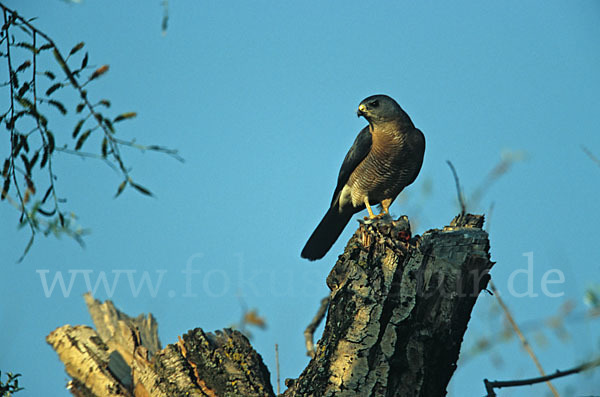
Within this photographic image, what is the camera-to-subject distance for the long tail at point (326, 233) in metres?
6.85

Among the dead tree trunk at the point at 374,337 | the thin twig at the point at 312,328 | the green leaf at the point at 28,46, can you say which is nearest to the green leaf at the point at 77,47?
the green leaf at the point at 28,46

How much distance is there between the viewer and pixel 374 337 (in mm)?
3199

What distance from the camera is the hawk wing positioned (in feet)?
21.9

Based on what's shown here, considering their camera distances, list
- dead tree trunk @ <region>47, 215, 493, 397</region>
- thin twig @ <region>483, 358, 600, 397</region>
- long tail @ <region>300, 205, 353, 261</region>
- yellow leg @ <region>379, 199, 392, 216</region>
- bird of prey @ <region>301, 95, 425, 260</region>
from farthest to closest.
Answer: yellow leg @ <region>379, 199, 392, 216</region>
long tail @ <region>300, 205, 353, 261</region>
bird of prey @ <region>301, 95, 425, 260</region>
dead tree trunk @ <region>47, 215, 493, 397</region>
thin twig @ <region>483, 358, 600, 397</region>

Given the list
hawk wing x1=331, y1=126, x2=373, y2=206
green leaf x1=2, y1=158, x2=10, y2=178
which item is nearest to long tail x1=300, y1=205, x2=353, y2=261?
hawk wing x1=331, y1=126, x2=373, y2=206

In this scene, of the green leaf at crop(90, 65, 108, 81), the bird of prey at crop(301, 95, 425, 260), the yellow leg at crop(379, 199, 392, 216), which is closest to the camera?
the green leaf at crop(90, 65, 108, 81)

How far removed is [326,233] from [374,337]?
12.5 ft

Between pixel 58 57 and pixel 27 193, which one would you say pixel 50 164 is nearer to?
pixel 27 193

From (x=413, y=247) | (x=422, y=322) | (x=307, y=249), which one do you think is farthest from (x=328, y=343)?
(x=307, y=249)

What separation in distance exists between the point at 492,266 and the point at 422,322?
60 cm

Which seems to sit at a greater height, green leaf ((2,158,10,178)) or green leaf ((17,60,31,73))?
green leaf ((17,60,31,73))

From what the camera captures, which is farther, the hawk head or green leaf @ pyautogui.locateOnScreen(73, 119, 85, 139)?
the hawk head

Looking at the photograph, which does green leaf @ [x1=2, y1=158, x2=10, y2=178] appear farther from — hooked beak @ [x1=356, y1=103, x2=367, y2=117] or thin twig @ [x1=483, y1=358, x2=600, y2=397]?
hooked beak @ [x1=356, y1=103, x2=367, y2=117]

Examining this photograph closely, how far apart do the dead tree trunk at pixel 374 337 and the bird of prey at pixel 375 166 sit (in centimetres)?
230
